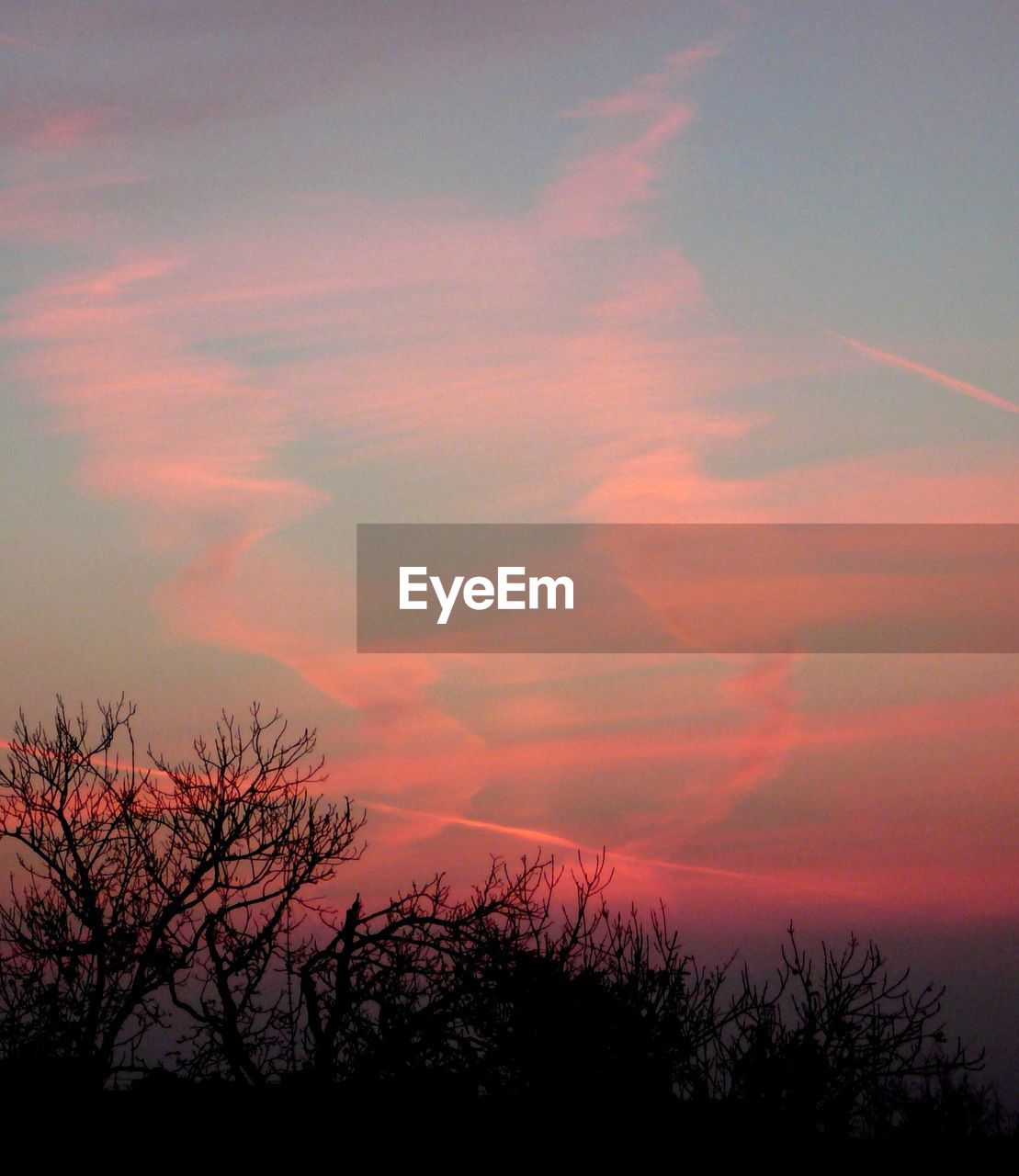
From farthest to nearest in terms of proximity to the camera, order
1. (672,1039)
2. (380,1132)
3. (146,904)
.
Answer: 1. (146,904)
2. (672,1039)
3. (380,1132)

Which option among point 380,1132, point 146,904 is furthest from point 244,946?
point 380,1132

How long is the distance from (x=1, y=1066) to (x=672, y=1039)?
9.56m

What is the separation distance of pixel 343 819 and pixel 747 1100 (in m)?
7.67

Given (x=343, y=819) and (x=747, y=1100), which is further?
(x=343, y=819)

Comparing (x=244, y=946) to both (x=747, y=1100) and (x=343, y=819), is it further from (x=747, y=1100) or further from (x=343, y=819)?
(x=747, y=1100)

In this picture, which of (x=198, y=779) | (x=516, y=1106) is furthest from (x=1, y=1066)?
(x=516, y=1106)

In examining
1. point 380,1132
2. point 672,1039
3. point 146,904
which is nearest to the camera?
point 380,1132

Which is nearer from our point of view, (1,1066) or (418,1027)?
(418,1027)

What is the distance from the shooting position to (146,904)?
70.8 ft

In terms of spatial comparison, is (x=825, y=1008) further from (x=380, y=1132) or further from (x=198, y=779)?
(x=198, y=779)

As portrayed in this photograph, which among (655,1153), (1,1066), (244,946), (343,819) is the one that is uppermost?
(343,819)

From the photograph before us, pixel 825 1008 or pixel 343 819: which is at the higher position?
pixel 343 819

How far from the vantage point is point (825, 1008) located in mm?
20156

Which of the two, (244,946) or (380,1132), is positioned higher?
(244,946)
